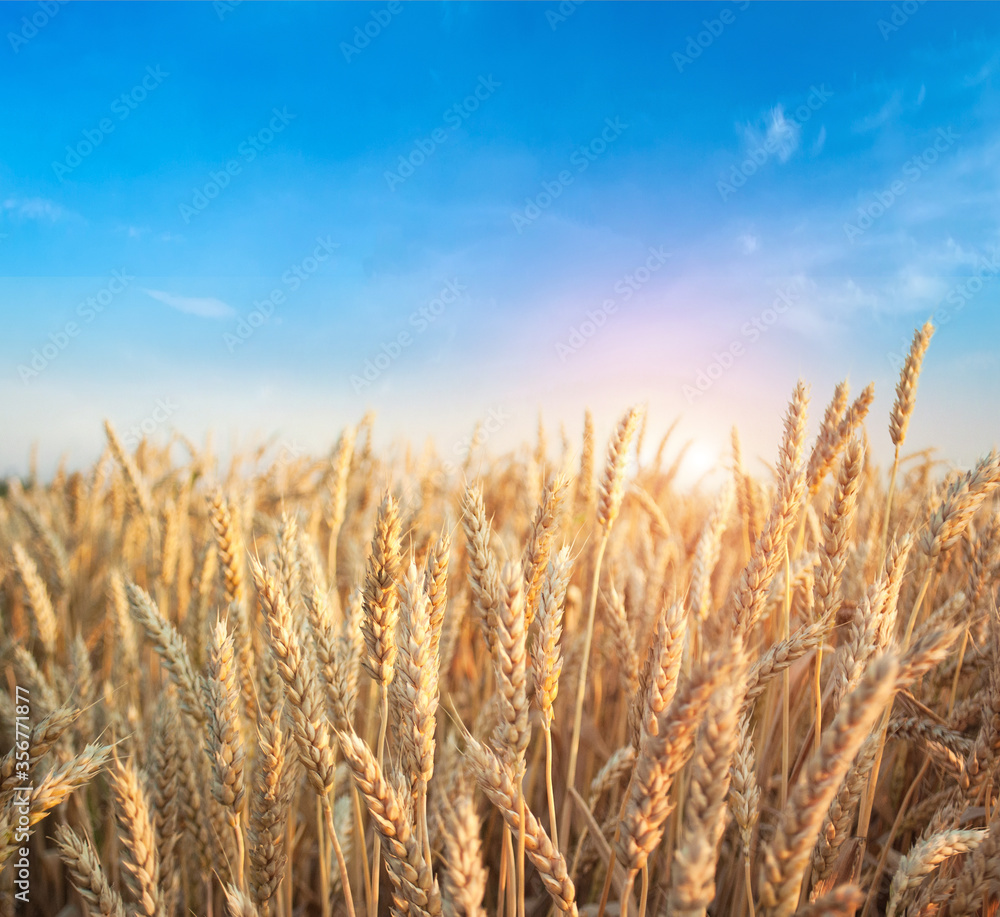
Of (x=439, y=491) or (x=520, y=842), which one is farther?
(x=439, y=491)

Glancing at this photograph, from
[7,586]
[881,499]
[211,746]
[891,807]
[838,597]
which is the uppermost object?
[881,499]

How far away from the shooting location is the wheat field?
952 mm

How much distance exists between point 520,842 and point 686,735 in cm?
41

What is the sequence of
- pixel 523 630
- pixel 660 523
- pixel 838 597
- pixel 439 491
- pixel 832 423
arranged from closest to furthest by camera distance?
1. pixel 523 630
2. pixel 838 597
3. pixel 832 423
4. pixel 660 523
5. pixel 439 491

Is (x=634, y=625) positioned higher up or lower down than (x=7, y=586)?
higher up

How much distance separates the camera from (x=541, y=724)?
1.78m

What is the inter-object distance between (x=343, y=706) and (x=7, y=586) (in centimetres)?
441

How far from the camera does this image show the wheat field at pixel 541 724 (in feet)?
3.12

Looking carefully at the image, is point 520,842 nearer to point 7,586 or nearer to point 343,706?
point 343,706

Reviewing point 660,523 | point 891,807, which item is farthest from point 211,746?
point 891,807

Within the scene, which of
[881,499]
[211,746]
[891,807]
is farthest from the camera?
[881,499]

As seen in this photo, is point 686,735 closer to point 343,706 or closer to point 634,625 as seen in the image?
point 343,706

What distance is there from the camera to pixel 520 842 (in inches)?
40.9

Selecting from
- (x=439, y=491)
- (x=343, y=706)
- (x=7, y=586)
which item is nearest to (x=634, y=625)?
(x=343, y=706)
